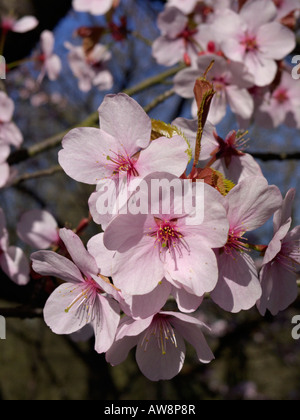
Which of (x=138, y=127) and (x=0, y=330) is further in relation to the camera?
(x=0, y=330)

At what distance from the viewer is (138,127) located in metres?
0.77

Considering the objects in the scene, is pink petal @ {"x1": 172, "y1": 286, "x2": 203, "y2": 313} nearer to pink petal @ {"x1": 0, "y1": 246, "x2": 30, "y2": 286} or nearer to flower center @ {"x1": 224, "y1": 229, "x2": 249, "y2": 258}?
flower center @ {"x1": 224, "y1": 229, "x2": 249, "y2": 258}

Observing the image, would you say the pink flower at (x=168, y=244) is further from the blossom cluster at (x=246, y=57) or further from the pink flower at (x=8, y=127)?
the pink flower at (x=8, y=127)

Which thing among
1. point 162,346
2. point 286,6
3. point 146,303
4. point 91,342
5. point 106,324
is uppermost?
point 286,6

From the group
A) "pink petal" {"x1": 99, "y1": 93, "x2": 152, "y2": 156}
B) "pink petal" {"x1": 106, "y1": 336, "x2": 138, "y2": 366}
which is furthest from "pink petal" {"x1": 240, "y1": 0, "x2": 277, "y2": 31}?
"pink petal" {"x1": 106, "y1": 336, "x2": 138, "y2": 366}

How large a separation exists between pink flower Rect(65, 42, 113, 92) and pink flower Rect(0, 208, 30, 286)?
65.8 inches

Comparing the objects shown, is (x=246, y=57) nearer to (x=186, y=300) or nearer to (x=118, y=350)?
(x=186, y=300)

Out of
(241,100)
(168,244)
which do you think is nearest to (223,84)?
(241,100)

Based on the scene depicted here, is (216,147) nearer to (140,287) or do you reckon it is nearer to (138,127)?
(138,127)

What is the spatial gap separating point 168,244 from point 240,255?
157mm

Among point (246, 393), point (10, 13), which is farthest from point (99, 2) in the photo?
point (246, 393)

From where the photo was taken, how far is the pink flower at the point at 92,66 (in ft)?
7.92

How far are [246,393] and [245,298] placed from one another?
3.89 m

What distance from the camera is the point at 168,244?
0.78 metres
